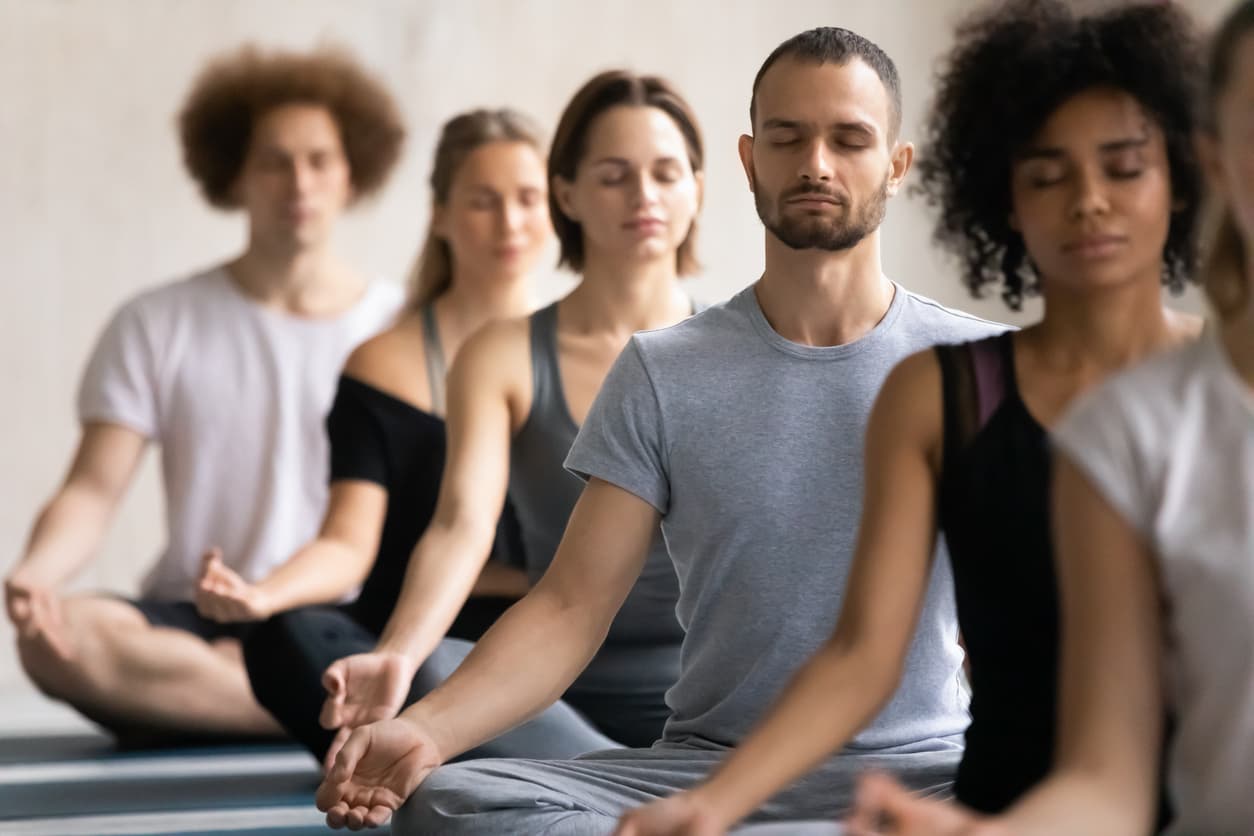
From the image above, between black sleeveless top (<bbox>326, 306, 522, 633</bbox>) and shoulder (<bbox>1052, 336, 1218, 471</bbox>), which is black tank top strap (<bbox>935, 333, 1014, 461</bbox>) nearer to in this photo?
shoulder (<bbox>1052, 336, 1218, 471</bbox>)

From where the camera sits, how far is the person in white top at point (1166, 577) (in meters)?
1.09

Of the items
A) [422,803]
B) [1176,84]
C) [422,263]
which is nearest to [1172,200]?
[1176,84]

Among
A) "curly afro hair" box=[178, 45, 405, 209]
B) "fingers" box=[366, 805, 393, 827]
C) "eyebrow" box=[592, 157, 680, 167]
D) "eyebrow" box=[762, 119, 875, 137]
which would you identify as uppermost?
"curly afro hair" box=[178, 45, 405, 209]

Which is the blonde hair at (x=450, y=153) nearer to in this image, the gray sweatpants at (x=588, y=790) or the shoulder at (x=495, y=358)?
the shoulder at (x=495, y=358)

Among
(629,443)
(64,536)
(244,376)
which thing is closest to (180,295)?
(244,376)

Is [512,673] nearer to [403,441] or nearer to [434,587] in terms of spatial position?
[434,587]

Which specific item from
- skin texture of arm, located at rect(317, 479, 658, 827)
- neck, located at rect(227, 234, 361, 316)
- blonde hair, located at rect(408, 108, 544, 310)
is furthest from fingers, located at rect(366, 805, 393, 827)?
neck, located at rect(227, 234, 361, 316)

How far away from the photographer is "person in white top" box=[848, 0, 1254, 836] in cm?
109

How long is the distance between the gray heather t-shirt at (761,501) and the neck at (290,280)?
1.90 metres

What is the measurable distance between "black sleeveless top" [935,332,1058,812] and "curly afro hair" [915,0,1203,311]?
116 millimetres

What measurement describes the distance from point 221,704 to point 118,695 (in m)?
0.17

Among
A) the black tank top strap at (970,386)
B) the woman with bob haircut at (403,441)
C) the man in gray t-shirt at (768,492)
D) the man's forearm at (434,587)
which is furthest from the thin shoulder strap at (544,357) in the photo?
the black tank top strap at (970,386)

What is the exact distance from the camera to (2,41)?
4.89 meters

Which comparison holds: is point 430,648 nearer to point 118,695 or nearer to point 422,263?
point 422,263
